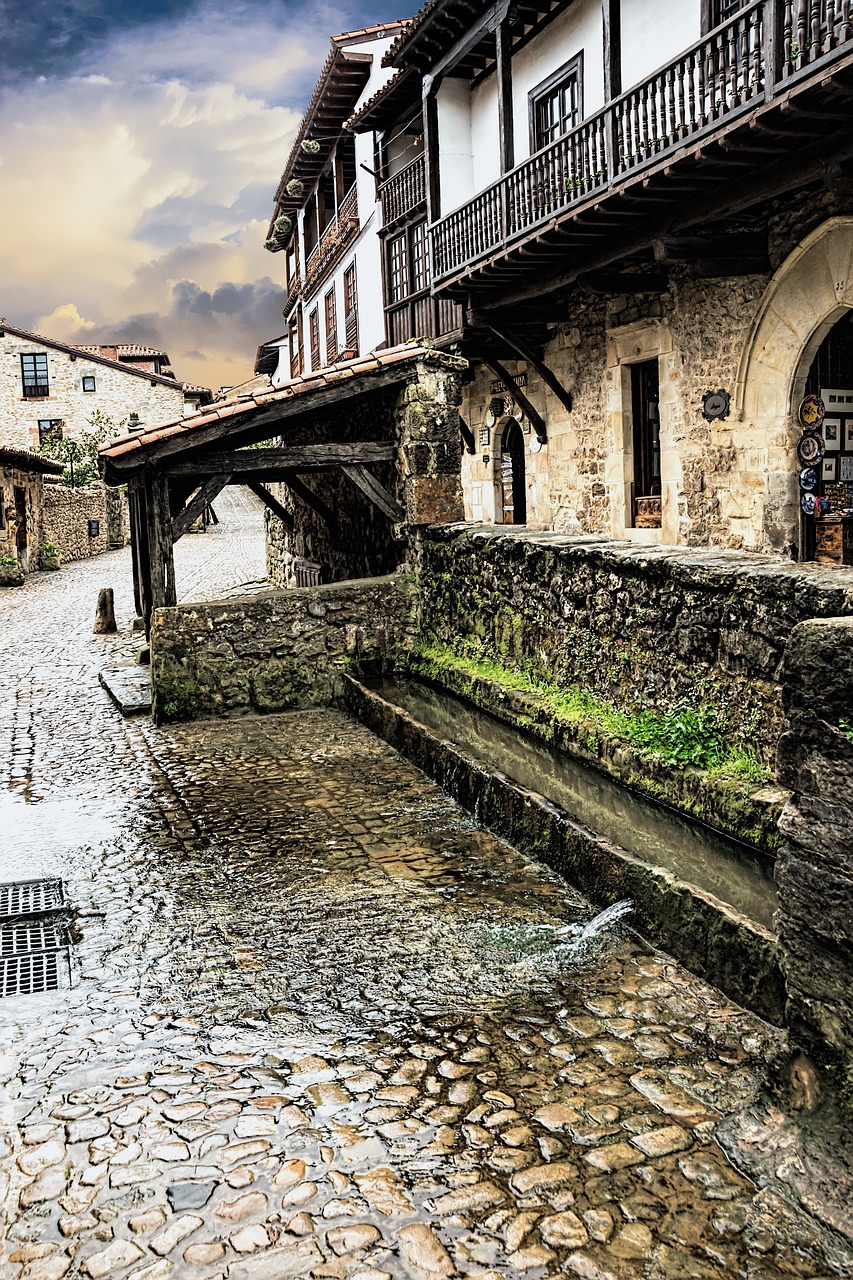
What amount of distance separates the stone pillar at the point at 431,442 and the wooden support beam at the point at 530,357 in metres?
4.49

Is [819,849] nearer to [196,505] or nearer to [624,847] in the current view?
[624,847]

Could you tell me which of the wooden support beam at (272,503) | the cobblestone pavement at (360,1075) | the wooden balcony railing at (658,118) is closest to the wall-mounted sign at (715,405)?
the wooden balcony railing at (658,118)

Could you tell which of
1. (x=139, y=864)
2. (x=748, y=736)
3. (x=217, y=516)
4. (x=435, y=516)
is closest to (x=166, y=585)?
(x=435, y=516)

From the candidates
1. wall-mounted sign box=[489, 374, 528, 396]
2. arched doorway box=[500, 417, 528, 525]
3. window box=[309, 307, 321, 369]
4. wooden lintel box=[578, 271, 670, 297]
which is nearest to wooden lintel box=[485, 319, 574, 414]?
wall-mounted sign box=[489, 374, 528, 396]

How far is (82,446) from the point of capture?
40.7 meters

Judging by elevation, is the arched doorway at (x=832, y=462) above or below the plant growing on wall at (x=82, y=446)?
below

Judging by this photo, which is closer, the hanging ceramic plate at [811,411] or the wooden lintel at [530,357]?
the hanging ceramic plate at [811,411]

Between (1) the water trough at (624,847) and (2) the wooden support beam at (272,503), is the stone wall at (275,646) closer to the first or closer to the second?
(1) the water trough at (624,847)

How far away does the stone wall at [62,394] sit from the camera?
42.9 meters

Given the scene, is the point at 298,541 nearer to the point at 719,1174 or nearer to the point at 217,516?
the point at 719,1174

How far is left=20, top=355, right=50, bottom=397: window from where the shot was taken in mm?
43031

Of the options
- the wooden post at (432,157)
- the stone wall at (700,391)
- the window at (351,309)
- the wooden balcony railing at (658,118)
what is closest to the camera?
the wooden balcony railing at (658,118)

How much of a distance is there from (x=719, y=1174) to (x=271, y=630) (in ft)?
22.0

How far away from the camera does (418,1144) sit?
115 inches
